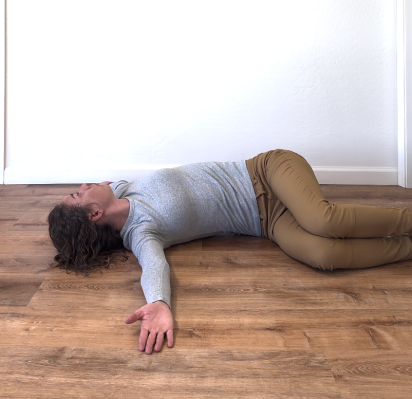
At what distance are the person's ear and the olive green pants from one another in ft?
2.39

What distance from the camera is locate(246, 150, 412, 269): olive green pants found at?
167 centimetres

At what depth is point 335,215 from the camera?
5.46ft

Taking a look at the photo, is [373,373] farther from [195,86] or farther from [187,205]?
[195,86]

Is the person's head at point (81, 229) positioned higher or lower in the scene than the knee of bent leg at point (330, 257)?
higher

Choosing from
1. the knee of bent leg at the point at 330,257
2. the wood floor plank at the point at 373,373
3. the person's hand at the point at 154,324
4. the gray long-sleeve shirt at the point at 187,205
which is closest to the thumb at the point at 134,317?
the person's hand at the point at 154,324

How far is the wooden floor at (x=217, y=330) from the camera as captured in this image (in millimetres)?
1134

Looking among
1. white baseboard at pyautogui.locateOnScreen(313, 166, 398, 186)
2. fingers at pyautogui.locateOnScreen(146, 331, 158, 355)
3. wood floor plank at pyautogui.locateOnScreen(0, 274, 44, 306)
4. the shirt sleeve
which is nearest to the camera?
fingers at pyautogui.locateOnScreen(146, 331, 158, 355)

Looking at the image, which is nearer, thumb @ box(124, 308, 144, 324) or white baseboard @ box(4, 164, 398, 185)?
thumb @ box(124, 308, 144, 324)

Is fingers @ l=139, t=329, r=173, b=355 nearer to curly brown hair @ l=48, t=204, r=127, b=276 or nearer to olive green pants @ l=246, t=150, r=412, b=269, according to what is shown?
curly brown hair @ l=48, t=204, r=127, b=276

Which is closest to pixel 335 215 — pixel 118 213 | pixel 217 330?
pixel 217 330

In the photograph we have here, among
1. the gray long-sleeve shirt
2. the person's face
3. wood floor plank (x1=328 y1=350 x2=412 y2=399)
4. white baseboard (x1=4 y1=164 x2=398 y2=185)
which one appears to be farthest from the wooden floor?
white baseboard (x1=4 y1=164 x2=398 y2=185)

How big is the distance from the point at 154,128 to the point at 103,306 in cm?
Result: 164

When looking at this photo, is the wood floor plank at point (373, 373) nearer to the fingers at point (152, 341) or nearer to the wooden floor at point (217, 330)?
the wooden floor at point (217, 330)

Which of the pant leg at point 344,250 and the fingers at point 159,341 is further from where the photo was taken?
the pant leg at point 344,250
